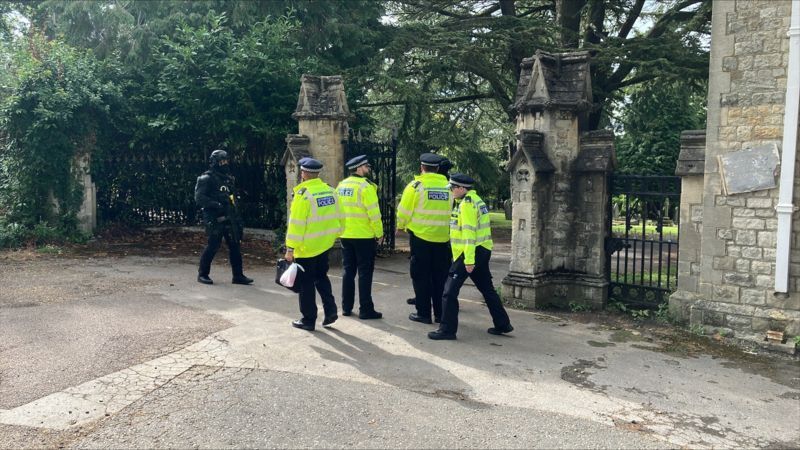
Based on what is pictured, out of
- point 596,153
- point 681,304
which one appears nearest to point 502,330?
point 681,304

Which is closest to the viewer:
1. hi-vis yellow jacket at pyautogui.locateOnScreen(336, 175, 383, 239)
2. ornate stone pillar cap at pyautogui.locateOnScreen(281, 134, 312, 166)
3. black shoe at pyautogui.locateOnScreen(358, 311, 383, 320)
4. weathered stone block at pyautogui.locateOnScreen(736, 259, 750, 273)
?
weathered stone block at pyautogui.locateOnScreen(736, 259, 750, 273)

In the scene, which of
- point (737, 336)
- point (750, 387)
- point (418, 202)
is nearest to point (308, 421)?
point (418, 202)

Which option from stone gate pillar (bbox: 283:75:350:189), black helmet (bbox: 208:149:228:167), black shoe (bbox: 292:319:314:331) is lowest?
black shoe (bbox: 292:319:314:331)

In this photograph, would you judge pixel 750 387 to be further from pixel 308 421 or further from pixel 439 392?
pixel 308 421

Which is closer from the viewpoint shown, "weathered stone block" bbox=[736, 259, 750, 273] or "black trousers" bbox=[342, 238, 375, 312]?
"weathered stone block" bbox=[736, 259, 750, 273]

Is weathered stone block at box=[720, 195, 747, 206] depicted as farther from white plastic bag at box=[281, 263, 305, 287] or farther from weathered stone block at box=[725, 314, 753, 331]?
white plastic bag at box=[281, 263, 305, 287]

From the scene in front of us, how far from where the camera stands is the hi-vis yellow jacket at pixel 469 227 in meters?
6.46

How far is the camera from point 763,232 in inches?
267

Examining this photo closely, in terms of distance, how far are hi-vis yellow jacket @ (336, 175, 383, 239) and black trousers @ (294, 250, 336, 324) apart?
2.23ft

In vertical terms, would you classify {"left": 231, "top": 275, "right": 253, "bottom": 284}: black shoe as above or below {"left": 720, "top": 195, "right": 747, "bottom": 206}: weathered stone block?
below

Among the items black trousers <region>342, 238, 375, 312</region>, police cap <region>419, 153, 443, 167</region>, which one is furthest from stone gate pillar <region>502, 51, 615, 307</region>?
black trousers <region>342, 238, 375, 312</region>

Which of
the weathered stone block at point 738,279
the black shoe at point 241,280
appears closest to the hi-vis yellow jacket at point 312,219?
the black shoe at point 241,280

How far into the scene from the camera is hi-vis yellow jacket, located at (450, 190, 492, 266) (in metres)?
6.46

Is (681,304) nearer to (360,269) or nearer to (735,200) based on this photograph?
(735,200)
